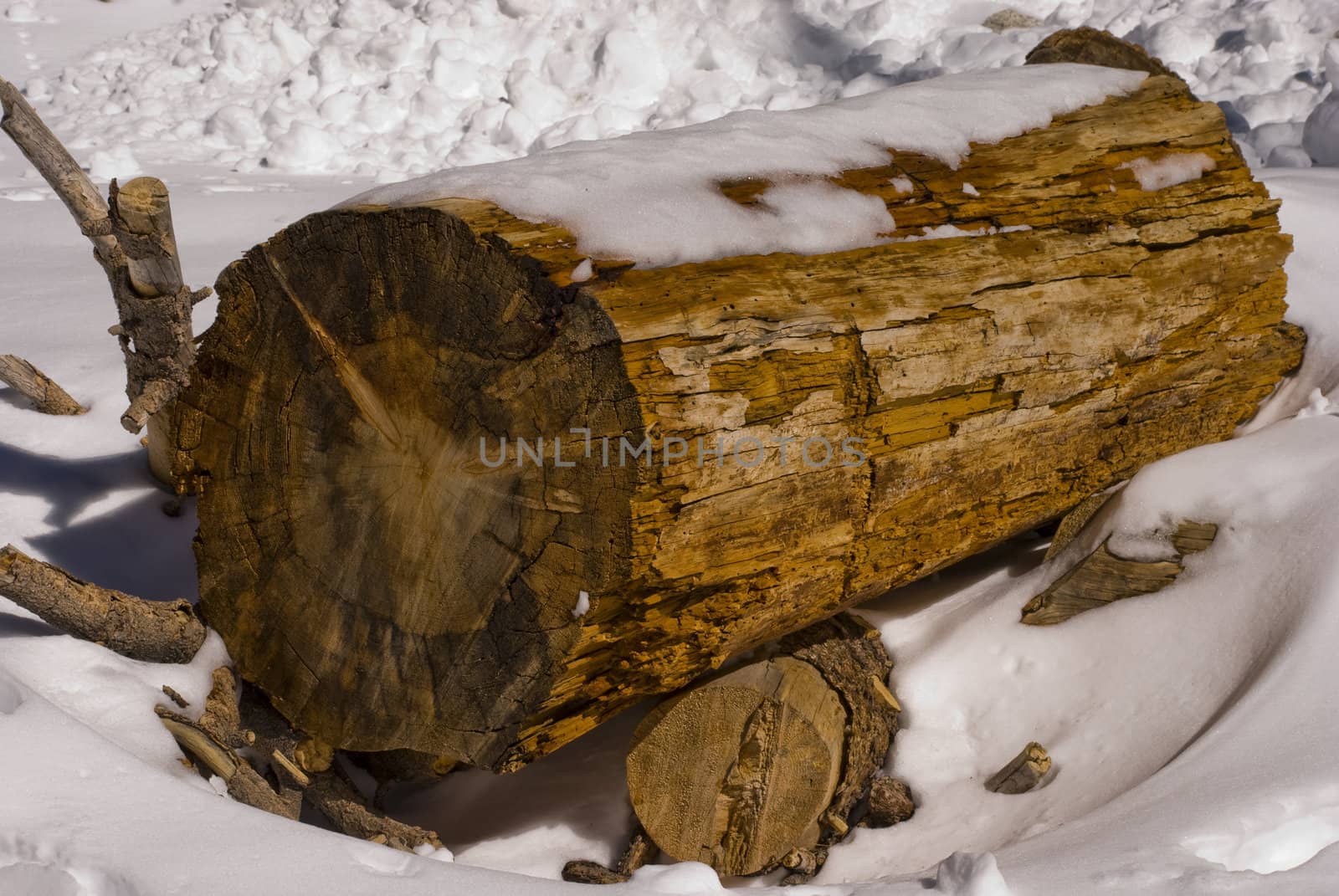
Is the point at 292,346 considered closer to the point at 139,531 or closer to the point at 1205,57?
the point at 139,531

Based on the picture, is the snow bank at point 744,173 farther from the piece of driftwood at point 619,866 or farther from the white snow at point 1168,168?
the piece of driftwood at point 619,866

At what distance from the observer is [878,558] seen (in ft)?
7.31

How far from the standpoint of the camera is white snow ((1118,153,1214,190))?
2619 millimetres

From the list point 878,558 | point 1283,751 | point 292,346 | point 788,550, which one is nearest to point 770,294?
point 788,550

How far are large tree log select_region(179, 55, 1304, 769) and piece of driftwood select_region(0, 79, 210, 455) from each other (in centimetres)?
40

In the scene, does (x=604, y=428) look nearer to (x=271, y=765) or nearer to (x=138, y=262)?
(x=271, y=765)

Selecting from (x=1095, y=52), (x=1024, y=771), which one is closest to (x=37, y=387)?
(x=1024, y=771)

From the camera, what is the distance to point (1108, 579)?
2393mm

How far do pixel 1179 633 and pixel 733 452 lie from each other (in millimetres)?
1098

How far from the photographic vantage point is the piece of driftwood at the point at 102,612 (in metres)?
2.01

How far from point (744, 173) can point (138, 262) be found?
139cm

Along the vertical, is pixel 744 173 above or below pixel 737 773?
above

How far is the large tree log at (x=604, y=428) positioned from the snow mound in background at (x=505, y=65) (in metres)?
3.40

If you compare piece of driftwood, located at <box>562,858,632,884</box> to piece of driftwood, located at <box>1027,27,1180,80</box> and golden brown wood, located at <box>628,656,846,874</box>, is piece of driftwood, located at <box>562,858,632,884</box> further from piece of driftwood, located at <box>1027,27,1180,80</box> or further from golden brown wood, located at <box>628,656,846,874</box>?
piece of driftwood, located at <box>1027,27,1180,80</box>
